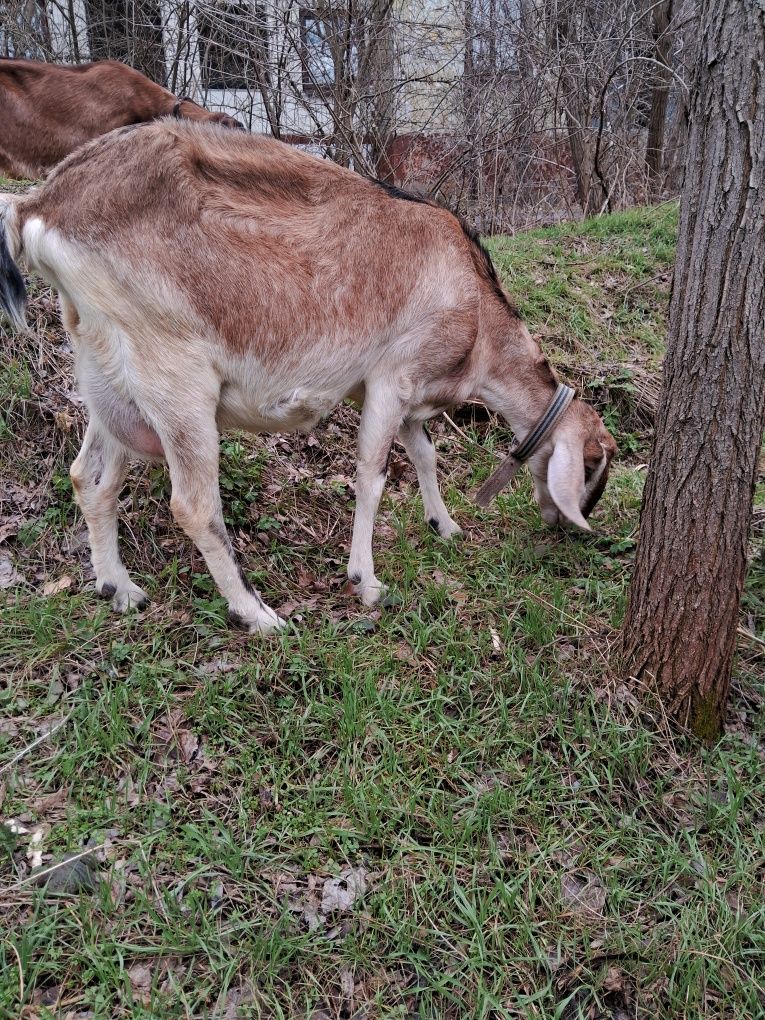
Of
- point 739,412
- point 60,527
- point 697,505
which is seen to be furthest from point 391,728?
point 60,527

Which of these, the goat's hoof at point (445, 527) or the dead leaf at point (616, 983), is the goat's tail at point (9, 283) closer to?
the goat's hoof at point (445, 527)

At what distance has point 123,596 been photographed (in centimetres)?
353

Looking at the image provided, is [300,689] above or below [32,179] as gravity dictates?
below

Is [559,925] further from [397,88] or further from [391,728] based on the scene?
[397,88]

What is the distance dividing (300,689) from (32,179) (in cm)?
636

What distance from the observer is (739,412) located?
8.99 feet

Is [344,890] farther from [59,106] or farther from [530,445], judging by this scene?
[59,106]

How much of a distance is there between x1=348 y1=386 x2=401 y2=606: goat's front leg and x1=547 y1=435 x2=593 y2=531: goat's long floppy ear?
2.70 feet

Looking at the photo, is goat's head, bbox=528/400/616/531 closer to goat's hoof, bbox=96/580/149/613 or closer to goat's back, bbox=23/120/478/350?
goat's back, bbox=23/120/478/350

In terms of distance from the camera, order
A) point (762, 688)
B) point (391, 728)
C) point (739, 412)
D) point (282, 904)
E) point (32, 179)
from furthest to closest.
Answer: point (32, 179), point (762, 688), point (391, 728), point (739, 412), point (282, 904)

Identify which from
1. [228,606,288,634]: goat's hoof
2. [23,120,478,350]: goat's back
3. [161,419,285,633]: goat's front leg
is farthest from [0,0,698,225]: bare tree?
[228,606,288,634]: goat's hoof

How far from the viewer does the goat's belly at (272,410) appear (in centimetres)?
337

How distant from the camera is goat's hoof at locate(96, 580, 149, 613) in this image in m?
3.50

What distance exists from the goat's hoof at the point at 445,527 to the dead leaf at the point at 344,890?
212 cm
